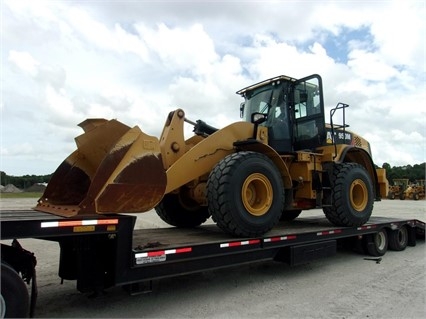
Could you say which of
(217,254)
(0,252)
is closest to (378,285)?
(217,254)

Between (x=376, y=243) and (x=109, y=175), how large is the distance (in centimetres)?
614

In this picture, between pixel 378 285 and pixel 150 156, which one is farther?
pixel 378 285

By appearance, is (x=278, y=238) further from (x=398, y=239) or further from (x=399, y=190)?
(x=399, y=190)

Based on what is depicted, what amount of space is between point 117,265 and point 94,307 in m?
0.95

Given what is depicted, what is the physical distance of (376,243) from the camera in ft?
27.6

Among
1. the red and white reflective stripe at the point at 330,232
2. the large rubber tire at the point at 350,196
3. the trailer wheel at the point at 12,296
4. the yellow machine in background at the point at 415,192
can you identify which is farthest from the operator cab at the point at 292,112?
the yellow machine in background at the point at 415,192

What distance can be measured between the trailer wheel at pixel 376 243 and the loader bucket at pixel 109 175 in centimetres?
522

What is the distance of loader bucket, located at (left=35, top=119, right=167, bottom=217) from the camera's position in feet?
15.1

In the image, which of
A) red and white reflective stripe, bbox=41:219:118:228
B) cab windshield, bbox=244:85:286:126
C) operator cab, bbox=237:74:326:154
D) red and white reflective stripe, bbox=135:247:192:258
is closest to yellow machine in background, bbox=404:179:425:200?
operator cab, bbox=237:74:326:154

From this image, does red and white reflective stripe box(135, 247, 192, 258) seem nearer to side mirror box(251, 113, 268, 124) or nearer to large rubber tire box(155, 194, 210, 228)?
large rubber tire box(155, 194, 210, 228)

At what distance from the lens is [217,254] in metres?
5.34

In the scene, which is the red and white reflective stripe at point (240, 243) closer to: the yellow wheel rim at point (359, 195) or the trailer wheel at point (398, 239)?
the yellow wheel rim at point (359, 195)

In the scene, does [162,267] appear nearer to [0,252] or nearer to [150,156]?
[150,156]

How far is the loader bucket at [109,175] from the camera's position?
4.59 m
